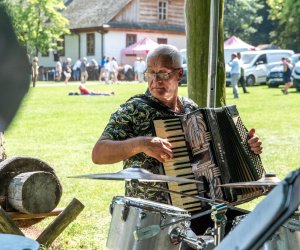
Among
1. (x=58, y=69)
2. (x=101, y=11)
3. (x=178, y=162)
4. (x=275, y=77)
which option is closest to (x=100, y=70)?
(x=58, y=69)

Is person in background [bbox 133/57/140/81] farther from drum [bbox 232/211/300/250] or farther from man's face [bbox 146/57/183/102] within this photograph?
drum [bbox 232/211/300/250]

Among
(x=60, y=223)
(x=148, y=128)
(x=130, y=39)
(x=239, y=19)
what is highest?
(x=239, y=19)

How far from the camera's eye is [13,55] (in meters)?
0.88

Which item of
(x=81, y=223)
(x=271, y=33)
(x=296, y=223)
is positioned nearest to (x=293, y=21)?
(x=271, y=33)

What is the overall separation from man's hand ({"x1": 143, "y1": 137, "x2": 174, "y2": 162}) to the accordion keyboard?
3.8 inches

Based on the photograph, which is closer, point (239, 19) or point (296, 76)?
point (296, 76)

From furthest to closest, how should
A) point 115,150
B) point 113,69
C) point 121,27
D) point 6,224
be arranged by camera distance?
point 121,27
point 113,69
point 6,224
point 115,150

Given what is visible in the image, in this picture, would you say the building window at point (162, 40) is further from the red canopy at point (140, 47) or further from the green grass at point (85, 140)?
the green grass at point (85, 140)

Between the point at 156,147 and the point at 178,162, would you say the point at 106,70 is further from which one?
the point at 156,147

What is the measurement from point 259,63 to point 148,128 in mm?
29164

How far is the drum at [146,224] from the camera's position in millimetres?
2586

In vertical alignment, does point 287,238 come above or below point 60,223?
above

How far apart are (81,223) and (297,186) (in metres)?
5.32

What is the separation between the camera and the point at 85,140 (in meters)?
12.5
